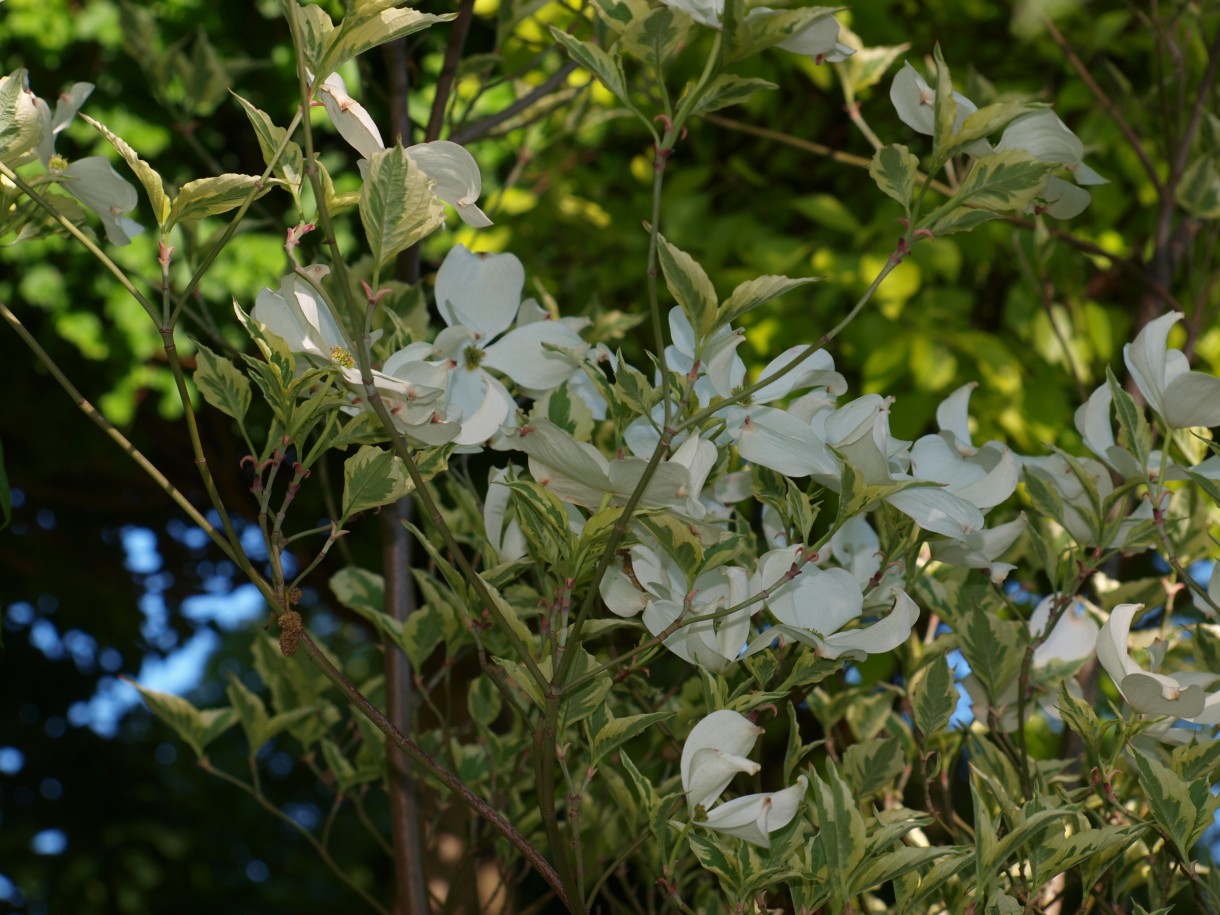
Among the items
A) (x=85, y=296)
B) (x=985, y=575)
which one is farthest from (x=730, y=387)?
(x=85, y=296)

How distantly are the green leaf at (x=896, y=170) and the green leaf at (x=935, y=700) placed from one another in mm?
265

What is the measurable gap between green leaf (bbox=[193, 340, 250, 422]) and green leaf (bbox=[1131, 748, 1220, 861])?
1.44ft

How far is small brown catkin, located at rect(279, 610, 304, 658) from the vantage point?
476mm

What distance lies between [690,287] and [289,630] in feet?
0.72

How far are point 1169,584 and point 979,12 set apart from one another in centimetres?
109

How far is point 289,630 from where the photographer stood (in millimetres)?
481

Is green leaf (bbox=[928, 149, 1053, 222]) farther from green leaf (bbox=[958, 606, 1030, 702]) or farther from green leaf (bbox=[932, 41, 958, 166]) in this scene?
green leaf (bbox=[958, 606, 1030, 702])

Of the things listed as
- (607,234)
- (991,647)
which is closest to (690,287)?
(991,647)

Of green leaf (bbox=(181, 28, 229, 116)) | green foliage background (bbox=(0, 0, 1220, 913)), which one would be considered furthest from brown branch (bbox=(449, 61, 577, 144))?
green leaf (bbox=(181, 28, 229, 116))

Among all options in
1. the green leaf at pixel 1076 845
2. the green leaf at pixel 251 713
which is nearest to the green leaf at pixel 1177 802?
the green leaf at pixel 1076 845

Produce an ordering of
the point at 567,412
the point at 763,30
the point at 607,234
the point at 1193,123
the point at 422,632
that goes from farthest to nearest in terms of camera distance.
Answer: the point at 607,234 → the point at 1193,123 → the point at 422,632 → the point at 567,412 → the point at 763,30

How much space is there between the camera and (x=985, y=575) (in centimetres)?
74

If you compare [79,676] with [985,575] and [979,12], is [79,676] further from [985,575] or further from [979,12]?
[985,575]

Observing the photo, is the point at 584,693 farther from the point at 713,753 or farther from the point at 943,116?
the point at 943,116
